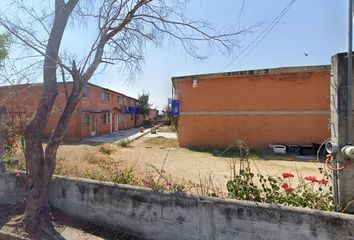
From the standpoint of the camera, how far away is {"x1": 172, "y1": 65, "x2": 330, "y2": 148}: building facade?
13.8 m

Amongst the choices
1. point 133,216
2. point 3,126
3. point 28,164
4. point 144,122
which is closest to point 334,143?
point 133,216

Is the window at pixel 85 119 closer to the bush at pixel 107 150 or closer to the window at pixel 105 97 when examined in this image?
the window at pixel 105 97

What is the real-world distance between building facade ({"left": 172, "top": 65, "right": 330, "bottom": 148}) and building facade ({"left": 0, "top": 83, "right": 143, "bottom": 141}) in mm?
6651

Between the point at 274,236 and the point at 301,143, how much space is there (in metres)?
12.4

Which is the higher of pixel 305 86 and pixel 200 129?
pixel 305 86

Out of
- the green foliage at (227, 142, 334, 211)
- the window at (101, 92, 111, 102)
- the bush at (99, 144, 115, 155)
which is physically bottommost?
→ the bush at (99, 144, 115, 155)

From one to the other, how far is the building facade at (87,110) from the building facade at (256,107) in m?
6.65

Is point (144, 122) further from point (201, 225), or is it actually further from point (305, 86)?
point (201, 225)

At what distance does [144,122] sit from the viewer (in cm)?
4622

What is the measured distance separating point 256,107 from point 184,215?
1217 centimetres

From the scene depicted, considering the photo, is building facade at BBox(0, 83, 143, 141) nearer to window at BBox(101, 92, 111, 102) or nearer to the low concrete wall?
window at BBox(101, 92, 111, 102)

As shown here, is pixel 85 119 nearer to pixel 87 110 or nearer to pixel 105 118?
pixel 87 110

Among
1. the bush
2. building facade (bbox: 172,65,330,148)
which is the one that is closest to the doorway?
building facade (bbox: 172,65,330,148)

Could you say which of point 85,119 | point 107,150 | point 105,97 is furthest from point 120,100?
point 107,150
